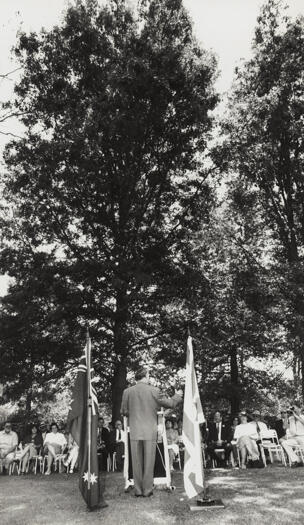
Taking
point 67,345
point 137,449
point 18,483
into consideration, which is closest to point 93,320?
point 67,345

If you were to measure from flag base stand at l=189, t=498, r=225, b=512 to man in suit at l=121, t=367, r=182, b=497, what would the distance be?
1006mm

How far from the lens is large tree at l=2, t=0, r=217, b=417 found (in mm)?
14883

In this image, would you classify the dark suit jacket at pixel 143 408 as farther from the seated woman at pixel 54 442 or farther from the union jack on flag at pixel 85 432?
the seated woman at pixel 54 442

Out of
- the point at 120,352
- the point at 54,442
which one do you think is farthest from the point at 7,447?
the point at 120,352

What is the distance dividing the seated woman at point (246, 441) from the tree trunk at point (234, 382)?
12.2 metres

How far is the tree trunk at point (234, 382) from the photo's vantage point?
23.9 m

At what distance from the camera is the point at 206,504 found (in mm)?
5707

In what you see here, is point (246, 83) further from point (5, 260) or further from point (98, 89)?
point (5, 260)

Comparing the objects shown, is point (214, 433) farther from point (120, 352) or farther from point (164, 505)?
point (164, 505)

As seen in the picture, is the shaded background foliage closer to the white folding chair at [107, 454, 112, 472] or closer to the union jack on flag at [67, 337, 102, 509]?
the white folding chair at [107, 454, 112, 472]

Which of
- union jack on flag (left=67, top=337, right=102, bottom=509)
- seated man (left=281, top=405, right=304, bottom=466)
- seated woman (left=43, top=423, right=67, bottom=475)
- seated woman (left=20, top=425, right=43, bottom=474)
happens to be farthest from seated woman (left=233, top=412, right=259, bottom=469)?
seated woman (left=20, top=425, right=43, bottom=474)

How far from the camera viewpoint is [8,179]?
1667 cm

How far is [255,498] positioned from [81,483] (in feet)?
8.05

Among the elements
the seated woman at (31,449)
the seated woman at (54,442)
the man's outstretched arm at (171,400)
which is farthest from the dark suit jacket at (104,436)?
the man's outstretched arm at (171,400)
